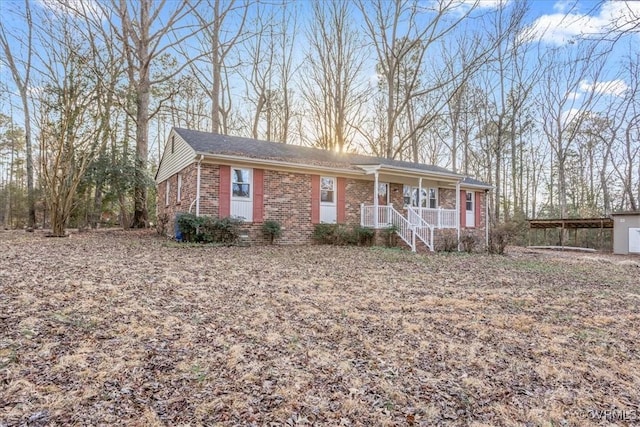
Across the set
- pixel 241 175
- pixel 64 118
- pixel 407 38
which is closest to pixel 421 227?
pixel 241 175

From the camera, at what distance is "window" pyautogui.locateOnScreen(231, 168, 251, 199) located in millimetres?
11461

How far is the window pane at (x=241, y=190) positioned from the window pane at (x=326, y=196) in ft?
8.62

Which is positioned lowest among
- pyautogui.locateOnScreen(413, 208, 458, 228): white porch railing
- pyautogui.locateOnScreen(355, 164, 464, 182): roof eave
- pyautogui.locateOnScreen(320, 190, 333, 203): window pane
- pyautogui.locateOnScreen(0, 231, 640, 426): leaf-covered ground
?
pyautogui.locateOnScreen(0, 231, 640, 426): leaf-covered ground

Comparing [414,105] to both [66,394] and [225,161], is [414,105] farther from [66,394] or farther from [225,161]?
[66,394]

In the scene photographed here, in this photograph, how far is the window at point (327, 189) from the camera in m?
12.9

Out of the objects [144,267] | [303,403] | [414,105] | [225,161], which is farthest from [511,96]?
[303,403]

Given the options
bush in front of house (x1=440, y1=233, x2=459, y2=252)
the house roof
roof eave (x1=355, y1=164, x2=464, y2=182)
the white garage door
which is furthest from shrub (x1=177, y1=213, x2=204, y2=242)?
the white garage door

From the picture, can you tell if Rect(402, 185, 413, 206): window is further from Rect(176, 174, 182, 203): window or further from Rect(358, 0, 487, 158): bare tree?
Rect(176, 174, 182, 203): window

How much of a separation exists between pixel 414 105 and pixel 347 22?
21.8ft

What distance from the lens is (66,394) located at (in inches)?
98.4

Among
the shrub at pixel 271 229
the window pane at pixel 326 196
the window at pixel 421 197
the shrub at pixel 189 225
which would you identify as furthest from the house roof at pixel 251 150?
the shrub at pixel 271 229

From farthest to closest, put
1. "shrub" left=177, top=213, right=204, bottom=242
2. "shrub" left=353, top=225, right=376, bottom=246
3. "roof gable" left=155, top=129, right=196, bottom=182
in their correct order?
"shrub" left=353, top=225, right=376, bottom=246
"roof gable" left=155, top=129, right=196, bottom=182
"shrub" left=177, top=213, right=204, bottom=242

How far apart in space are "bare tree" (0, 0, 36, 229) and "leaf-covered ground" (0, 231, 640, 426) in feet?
38.3

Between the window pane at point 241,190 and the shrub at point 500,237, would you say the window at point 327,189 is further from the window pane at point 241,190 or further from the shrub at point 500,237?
the shrub at point 500,237
